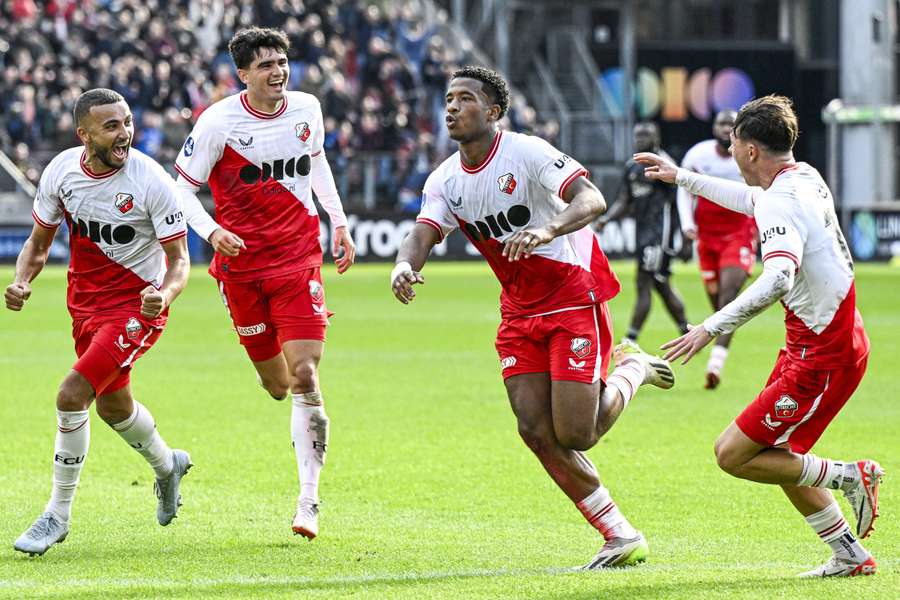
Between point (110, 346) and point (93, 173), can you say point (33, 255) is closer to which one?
point (93, 173)

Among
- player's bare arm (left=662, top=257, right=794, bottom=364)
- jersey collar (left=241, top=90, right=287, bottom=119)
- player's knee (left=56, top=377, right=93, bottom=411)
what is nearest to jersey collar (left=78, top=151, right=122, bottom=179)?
player's knee (left=56, top=377, right=93, bottom=411)

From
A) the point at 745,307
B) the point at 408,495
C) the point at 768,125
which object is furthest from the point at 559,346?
the point at 408,495

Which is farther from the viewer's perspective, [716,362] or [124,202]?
[716,362]

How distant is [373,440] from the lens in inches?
439

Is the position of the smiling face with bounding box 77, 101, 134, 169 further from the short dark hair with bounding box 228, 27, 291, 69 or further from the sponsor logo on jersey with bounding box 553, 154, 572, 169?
the sponsor logo on jersey with bounding box 553, 154, 572, 169

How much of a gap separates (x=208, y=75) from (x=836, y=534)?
87.5 feet

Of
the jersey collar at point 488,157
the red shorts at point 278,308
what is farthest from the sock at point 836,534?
the red shorts at point 278,308

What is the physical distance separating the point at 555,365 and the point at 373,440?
13.4 ft

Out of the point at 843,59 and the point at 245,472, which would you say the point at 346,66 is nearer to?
the point at 843,59

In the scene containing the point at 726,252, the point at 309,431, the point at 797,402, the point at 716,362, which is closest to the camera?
the point at 797,402

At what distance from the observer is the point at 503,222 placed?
24.2ft

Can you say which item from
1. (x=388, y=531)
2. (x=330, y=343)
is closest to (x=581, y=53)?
(x=330, y=343)

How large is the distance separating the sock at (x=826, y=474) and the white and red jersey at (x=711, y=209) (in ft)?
23.6

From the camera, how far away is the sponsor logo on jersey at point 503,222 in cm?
736
